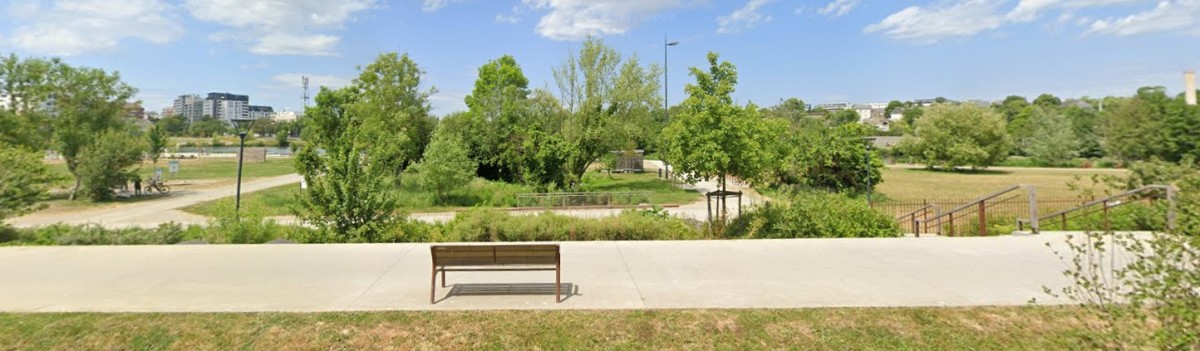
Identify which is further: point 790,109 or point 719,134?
point 790,109

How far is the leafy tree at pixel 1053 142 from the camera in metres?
58.3

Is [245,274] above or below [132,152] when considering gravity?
below

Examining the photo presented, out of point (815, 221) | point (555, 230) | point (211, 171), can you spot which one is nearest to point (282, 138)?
point (211, 171)

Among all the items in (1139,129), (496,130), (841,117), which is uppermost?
(841,117)

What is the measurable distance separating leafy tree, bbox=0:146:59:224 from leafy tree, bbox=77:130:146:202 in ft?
41.0

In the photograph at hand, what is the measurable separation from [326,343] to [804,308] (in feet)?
17.9

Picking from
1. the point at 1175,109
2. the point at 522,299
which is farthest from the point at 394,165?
the point at 1175,109

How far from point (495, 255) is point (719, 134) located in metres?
8.31

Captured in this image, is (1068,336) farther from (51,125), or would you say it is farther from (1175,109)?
(1175,109)

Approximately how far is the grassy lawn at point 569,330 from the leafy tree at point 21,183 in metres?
9.02

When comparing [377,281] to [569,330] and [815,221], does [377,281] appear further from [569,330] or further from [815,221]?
[815,221]

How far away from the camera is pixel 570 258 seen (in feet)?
30.8

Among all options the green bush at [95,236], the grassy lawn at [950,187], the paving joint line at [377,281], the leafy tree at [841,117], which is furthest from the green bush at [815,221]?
the leafy tree at [841,117]

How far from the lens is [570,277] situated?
8.02 m
